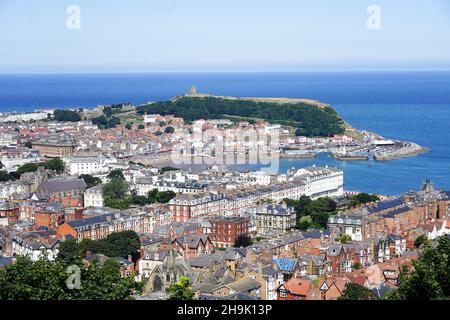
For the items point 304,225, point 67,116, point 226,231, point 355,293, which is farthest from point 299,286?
point 67,116

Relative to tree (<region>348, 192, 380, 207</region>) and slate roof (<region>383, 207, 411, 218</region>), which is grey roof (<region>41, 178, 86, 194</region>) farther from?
slate roof (<region>383, 207, 411, 218</region>)

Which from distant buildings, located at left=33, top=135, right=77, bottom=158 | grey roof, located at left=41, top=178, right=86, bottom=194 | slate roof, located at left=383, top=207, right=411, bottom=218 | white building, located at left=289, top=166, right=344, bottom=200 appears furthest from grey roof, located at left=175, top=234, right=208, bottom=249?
distant buildings, located at left=33, top=135, right=77, bottom=158

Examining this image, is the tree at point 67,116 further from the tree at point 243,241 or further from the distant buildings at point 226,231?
the tree at point 243,241

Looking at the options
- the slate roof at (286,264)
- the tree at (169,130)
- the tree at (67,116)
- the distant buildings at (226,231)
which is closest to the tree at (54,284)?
the slate roof at (286,264)

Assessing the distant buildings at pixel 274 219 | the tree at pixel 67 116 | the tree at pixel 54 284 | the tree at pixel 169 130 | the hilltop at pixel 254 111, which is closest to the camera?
the tree at pixel 54 284

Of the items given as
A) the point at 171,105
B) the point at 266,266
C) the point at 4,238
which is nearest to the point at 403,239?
the point at 266,266
